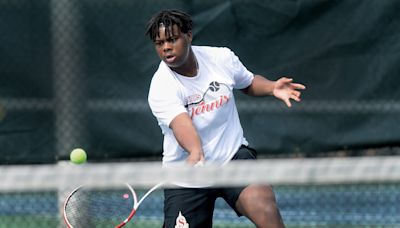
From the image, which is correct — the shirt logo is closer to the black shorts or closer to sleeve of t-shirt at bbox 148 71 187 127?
sleeve of t-shirt at bbox 148 71 187 127

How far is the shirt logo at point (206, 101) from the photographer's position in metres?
4.18

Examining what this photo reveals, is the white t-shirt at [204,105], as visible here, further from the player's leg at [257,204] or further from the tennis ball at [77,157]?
the tennis ball at [77,157]

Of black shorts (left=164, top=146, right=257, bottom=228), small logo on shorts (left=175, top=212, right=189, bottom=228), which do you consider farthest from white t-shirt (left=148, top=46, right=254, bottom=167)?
small logo on shorts (left=175, top=212, right=189, bottom=228)

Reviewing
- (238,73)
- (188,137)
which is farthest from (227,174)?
(238,73)

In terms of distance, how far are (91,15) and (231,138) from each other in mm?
2212

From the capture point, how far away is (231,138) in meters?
4.27

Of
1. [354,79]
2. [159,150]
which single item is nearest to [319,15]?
[354,79]

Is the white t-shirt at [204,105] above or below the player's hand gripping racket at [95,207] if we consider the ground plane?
above

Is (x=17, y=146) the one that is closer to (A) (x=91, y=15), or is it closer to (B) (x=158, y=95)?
(A) (x=91, y=15)

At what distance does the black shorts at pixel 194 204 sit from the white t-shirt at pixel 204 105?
105 mm

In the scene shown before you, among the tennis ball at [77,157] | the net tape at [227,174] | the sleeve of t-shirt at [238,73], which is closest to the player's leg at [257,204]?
the sleeve of t-shirt at [238,73]

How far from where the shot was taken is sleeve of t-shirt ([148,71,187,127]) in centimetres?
409

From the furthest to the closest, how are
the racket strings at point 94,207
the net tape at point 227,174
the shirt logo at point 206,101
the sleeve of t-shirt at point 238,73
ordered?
the racket strings at point 94,207 < the sleeve of t-shirt at point 238,73 < the shirt logo at point 206,101 < the net tape at point 227,174

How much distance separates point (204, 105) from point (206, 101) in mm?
19
